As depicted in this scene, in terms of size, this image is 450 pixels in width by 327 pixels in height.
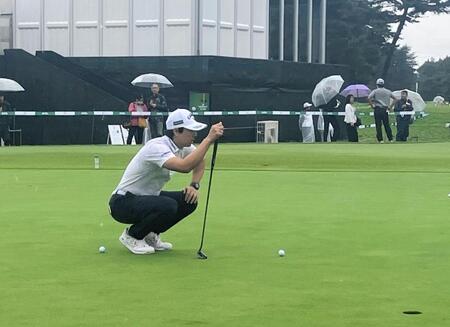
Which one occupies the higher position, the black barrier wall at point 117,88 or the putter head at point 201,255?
the black barrier wall at point 117,88

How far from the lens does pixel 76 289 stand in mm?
6852

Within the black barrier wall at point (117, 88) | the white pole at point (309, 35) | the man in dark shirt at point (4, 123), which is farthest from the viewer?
the white pole at point (309, 35)

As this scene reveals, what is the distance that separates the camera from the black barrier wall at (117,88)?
34469 millimetres

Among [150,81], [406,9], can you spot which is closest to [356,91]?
[150,81]

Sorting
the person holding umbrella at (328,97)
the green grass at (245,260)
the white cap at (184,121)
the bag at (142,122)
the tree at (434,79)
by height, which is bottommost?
the green grass at (245,260)

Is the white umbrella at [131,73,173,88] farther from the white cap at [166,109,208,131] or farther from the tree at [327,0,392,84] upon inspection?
the tree at [327,0,392,84]

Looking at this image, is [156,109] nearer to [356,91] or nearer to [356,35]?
[356,91]

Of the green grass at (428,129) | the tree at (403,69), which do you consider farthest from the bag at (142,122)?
the tree at (403,69)

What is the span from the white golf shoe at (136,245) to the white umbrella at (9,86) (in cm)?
2410

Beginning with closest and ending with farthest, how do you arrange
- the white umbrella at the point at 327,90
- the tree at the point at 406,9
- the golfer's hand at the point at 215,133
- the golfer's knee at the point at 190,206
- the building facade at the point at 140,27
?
the golfer's hand at the point at 215,133
the golfer's knee at the point at 190,206
the white umbrella at the point at 327,90
the building facade at the point at 140,27
the tree at the point at 406,9

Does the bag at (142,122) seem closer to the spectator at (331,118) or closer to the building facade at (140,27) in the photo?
the spectator at (331,118)

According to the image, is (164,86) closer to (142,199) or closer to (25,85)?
(25,85)

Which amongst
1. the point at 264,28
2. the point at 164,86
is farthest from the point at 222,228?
the point at 264,28

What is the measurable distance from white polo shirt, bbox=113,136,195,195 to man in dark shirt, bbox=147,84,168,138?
21.6 metres
